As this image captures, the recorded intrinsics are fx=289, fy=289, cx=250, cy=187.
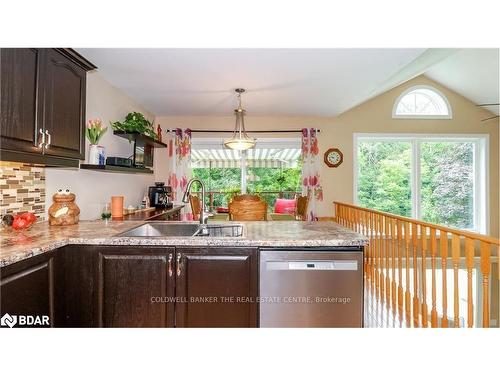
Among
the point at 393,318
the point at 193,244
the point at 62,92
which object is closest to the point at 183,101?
the point at 62,92

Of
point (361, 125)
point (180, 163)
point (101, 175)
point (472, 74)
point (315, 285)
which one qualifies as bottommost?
point (315, 285)

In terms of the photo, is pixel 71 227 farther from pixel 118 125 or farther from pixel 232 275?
pixel 118 125

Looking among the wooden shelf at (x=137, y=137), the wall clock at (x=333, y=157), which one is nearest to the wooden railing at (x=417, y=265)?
the wall clock at (x=333, y=157)

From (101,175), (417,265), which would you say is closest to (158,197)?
(101,175)

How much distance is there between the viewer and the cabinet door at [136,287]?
5.46ft

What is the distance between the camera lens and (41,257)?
1.45 m

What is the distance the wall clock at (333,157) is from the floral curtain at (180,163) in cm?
242

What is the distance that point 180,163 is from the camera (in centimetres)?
495

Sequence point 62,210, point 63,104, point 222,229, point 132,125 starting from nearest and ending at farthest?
point 63,104 → point 62,210 → point 222,229 → point 132,125

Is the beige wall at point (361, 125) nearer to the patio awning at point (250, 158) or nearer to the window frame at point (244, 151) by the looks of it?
the window frame at point (244, 151)

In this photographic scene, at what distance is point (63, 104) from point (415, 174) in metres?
5.39

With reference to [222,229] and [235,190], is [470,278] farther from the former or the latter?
[235,190]

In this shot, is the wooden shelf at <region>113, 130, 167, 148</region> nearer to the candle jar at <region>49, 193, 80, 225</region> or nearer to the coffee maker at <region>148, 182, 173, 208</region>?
the coffee maker at <region>148, 182, 173, 208</region>
